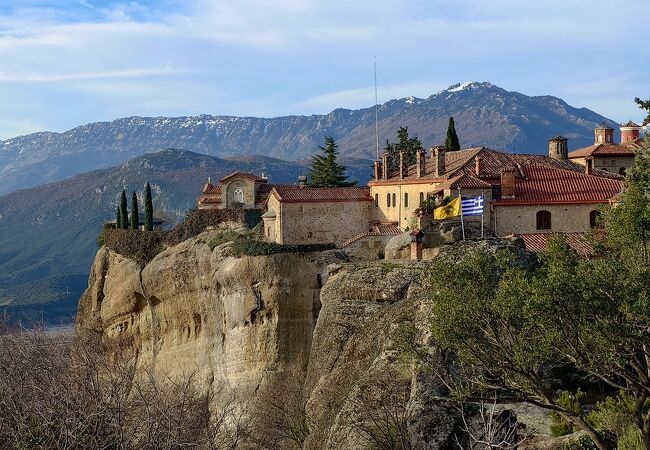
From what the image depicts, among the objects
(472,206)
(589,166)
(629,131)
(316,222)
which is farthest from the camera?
(629,131)

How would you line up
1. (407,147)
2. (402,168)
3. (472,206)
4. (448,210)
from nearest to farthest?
(472,206)
(448,210)
(402,168)
(407,147)

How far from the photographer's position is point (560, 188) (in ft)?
178

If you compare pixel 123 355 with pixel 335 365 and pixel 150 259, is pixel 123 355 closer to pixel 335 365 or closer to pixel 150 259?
pixel 150 259

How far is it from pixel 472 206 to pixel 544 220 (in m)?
4.28

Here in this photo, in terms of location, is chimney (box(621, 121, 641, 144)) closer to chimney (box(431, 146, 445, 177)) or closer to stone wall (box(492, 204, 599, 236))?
chimney (box(431, 146, 445, 177))

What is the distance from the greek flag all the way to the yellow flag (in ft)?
1.06

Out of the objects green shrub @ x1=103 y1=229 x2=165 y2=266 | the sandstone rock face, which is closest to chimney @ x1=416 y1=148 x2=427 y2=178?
the sandstone rock face

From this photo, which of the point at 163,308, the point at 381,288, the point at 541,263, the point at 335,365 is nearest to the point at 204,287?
the point at 163,308

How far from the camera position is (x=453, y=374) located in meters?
25.5

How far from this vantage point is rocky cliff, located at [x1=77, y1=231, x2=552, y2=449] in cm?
2697

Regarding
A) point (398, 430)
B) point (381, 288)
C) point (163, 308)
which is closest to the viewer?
point (398, 430)

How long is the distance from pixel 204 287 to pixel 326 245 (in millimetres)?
9087

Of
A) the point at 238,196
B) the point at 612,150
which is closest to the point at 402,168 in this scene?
the point at 238,196

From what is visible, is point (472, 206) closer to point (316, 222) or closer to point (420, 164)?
point (420, 164)
